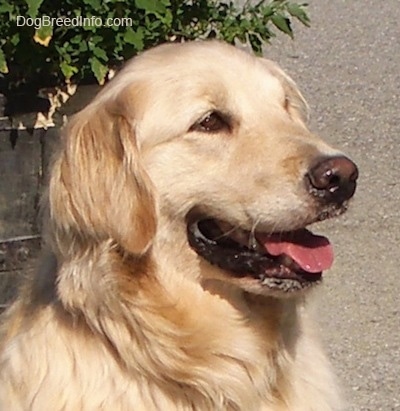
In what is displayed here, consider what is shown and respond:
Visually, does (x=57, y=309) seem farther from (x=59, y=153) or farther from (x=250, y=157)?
(x=250, y=157)

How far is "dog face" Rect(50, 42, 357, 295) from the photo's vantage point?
323cm

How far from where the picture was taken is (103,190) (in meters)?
3.26

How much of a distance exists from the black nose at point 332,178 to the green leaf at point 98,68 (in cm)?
172

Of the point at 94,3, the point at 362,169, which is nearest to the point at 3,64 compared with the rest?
the point at 94,3

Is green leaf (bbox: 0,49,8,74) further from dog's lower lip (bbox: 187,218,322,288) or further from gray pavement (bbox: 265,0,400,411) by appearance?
gray pavement (bbox: 265,0,400,411)

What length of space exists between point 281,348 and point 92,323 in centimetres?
62

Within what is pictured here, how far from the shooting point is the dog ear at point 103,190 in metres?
3.26

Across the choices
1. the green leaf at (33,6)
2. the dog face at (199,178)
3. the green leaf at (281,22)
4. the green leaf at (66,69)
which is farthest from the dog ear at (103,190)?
the green leaf at (281,22)

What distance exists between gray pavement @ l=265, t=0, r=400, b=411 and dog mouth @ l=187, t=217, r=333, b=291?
106 cm

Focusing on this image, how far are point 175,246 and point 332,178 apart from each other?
57 centimetres

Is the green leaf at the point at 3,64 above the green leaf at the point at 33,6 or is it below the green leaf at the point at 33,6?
below

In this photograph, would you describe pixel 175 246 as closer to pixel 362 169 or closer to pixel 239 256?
pixel 239 256

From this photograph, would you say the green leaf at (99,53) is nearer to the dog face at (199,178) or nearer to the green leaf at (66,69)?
the green leaf at (66,69)

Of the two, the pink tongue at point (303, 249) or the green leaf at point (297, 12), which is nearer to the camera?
the pink tongue at point (303, 249)
